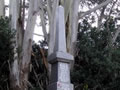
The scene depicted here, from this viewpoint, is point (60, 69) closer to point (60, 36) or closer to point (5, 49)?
point (60, 36)

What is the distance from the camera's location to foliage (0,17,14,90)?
8547 millimetres

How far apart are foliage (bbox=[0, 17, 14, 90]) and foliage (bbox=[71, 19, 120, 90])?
7.30 ft

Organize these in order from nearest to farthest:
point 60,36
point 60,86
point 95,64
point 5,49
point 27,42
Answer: point 60,86 → point 60,36 → point 5,49 → point 27,42 → point 95,64

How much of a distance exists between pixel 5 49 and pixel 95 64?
3040mm

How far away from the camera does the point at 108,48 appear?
33.1ft

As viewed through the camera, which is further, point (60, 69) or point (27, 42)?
point (27, 42)

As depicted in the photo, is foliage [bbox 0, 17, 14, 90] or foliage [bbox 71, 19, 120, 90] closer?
foliage [bbox 0, 17, 14, 90]

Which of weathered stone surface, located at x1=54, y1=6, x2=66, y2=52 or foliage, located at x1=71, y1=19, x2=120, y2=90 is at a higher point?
weathered stone surface, located at x1=54, y1=6, x2=66, y2=52

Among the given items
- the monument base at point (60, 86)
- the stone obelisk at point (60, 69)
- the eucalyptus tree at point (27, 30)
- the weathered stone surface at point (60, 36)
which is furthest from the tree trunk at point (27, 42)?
the monument base at point (60, 86)

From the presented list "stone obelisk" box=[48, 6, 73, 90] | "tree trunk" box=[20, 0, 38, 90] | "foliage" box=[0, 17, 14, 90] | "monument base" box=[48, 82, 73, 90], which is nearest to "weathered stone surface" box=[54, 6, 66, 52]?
"stone obelisk" box=[48, 6, 73, 90]

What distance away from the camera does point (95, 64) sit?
386 inches

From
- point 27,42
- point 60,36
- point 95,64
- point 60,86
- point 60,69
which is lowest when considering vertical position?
point 95,64

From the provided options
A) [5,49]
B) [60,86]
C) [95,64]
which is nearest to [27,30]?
[5,49]

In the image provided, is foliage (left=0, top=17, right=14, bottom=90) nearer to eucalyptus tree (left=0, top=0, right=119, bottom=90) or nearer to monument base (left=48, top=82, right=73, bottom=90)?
eucalyptus tree (left=0, top=0, right=119, bottom=90)
